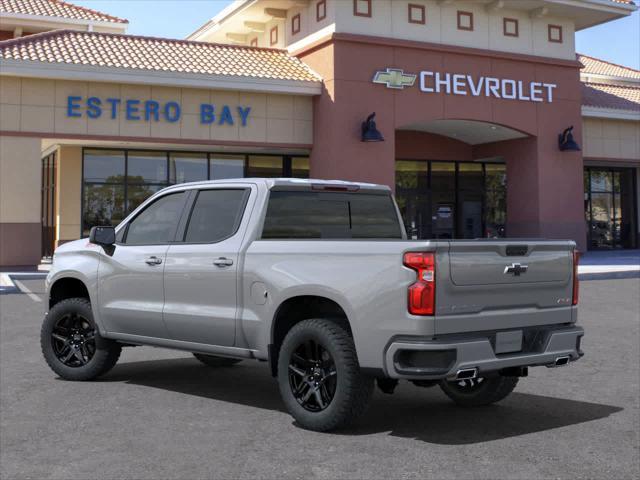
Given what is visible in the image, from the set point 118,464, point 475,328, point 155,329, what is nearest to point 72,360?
point 155,329

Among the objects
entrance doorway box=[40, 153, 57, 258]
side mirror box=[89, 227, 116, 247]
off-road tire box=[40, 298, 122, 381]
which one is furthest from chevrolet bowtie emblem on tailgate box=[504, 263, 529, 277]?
entrance doorway box=[40, 153, 57, 258]

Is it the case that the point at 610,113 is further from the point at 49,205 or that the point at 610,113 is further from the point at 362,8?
the point at 49,205

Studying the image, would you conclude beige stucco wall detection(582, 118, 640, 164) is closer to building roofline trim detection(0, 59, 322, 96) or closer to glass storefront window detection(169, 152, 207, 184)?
building roofline trim detection(0, 59, 322, 96)

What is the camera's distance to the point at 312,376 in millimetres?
6215

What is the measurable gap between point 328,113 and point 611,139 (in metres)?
14.0

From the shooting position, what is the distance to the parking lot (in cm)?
518

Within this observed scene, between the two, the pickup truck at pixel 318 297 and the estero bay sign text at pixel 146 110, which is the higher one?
the estero bay sign text at pixel 146 110

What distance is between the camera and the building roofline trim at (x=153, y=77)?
23.8 metres

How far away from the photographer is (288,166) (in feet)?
101

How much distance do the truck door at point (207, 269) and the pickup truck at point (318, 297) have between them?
1cm

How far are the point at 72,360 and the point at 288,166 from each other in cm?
2295

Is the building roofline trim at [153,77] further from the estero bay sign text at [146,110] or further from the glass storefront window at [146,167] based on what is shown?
the glass storefront window at [146,167]

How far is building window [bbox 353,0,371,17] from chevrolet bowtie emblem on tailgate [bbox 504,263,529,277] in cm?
2225

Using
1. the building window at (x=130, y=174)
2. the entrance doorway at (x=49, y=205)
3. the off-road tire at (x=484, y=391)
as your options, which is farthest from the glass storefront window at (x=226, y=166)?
the off-road tire at (x=484, y=391)
